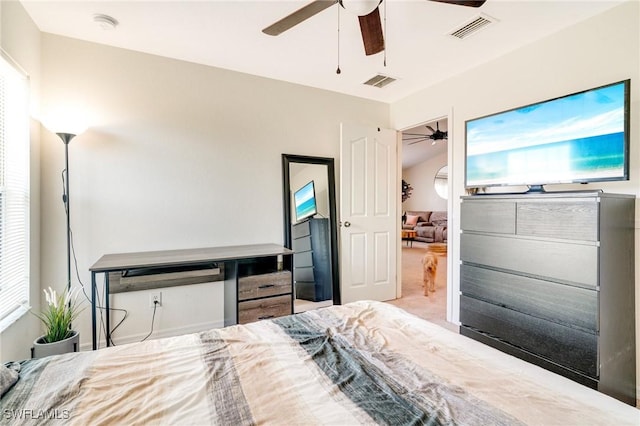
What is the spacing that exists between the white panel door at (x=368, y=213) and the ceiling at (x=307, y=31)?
0.84 m

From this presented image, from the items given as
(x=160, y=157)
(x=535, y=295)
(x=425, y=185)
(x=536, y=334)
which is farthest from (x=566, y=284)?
(x=425, y=185)

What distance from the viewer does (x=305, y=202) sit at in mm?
3455

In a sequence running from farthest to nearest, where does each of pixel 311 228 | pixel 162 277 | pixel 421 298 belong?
pixel 421 298
pixel 311 228
pixel 162 277

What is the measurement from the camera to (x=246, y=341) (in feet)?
4.31

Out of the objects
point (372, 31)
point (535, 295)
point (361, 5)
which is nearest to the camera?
point (361, 5)

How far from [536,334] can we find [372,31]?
2.20 m

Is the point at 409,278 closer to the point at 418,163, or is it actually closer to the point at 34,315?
the point at 34,315

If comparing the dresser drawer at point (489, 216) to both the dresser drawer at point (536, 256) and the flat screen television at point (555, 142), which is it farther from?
the flat screen television at point (555, 142)

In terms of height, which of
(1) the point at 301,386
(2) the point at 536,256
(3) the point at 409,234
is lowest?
(3) the point at 409,234

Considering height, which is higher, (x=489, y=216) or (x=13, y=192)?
(x=13, y=192)

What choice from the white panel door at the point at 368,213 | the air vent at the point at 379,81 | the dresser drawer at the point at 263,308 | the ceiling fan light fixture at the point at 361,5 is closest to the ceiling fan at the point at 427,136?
the white panel door at the point at 368,213

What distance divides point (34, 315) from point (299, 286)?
216 centimetres

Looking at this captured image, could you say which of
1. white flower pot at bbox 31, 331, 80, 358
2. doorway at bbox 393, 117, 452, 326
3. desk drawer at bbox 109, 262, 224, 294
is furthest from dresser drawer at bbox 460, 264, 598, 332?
white flower pot at bbox 31, 331, 80, 358

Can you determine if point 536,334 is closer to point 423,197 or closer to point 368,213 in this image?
point 368,213
